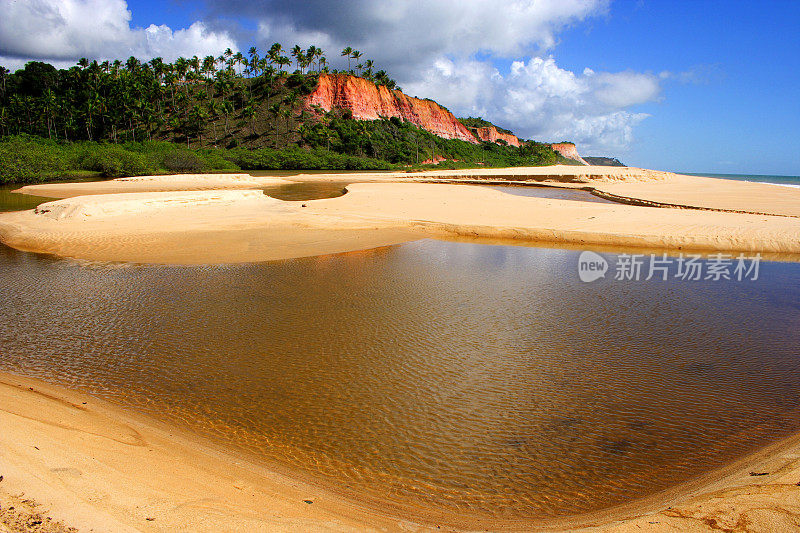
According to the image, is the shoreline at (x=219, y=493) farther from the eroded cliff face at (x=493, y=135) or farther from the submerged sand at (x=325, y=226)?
the eroded cliff face at (x=493, y=135)

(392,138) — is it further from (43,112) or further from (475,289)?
(475,289)

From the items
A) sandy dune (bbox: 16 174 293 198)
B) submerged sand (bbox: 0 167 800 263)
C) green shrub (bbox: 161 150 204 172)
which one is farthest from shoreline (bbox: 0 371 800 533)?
green shrub (bbox: 161 150 204 172)

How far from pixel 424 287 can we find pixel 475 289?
1032 millimetres

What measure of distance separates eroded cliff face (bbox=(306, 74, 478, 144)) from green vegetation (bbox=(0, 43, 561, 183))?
2411 millimetres

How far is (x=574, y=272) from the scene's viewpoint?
10.9m

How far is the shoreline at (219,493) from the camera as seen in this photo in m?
2.63

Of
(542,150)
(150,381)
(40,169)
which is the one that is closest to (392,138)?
(542,150)

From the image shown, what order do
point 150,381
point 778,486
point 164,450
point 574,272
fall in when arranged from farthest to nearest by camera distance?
1. point 574,272
2. point 150,381
3. point 164,450
4. point 778,486

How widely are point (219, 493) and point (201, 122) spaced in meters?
80.2

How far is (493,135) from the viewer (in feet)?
406

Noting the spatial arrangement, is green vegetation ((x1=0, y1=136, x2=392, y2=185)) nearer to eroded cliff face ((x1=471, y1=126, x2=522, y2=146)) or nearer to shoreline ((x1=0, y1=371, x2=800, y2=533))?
shoreline ((x1=0, y1=371, x2=800, y2=533))

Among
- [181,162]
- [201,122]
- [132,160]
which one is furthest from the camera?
[201,122]

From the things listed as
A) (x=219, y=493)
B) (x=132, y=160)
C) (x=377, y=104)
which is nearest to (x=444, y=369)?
(x=219, y=493)

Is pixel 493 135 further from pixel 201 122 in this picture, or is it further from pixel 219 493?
pixel 219 493
